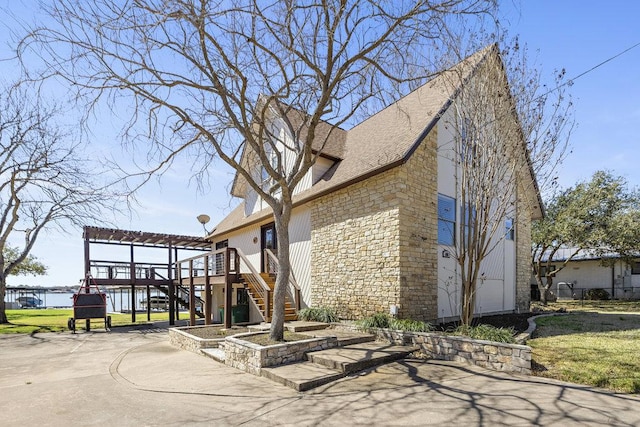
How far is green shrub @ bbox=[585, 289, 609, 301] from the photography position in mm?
24734

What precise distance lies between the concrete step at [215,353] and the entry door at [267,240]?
634 centimetres

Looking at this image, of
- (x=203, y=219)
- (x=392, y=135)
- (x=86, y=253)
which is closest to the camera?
(x=392, y=135)

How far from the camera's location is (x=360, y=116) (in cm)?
1051

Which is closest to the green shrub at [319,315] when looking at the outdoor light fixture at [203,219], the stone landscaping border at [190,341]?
the stone landscaping border at [190,341]

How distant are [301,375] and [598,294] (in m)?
26.7

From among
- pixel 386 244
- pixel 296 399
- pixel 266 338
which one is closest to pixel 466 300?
pixel 386 244

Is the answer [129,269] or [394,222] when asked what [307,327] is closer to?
[394,222]

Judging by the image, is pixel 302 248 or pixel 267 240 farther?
pixel 267 240

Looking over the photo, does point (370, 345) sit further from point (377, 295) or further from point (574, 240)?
point (574, 240)

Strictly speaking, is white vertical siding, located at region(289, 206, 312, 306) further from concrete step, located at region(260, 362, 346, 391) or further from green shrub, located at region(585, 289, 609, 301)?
green shrub, located at region(585, 289, 609, 301)

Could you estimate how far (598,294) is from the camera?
24953mm

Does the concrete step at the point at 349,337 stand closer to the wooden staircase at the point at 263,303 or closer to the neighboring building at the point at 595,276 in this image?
the wooden staircase at the point at 263,303

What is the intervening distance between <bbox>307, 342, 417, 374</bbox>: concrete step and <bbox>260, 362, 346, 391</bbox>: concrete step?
0.44 feet

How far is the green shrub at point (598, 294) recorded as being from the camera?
24734mm
